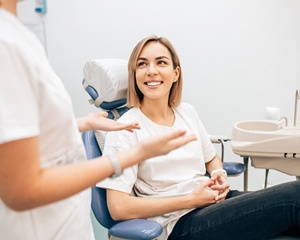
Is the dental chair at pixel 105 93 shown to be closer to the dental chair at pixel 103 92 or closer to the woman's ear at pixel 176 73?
the dental chair at pixel 103 92

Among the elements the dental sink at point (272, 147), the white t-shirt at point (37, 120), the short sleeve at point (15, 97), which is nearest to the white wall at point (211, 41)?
the dental sink at point (272, 147)

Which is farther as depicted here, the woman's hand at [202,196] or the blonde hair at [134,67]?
the blonde hair at [134,67]

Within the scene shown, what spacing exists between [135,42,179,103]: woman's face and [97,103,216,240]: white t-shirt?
0.38ft

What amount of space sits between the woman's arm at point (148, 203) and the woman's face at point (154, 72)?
0.46 m

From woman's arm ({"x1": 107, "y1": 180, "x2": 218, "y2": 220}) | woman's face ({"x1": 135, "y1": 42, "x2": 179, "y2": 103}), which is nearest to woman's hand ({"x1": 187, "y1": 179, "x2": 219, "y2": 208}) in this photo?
woman's arm ({"x1": 107, "y1": 180, "x2": 218, "y2": 220})

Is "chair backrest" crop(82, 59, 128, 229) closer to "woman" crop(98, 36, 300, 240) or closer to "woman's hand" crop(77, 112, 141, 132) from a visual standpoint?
"woman" crop(98, 36, 300, 240)

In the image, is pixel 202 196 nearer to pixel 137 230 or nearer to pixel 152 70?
pixel 137 230

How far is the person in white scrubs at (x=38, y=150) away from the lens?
0.54 m

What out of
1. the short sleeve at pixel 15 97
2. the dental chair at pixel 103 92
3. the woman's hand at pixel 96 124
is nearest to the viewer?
the short sleeve at pixel 15 97

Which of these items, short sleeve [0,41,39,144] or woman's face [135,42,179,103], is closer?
short sleeve [0,41,39,144]

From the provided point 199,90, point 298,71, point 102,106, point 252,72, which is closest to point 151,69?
point 102,106

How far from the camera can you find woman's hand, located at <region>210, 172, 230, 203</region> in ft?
4.67

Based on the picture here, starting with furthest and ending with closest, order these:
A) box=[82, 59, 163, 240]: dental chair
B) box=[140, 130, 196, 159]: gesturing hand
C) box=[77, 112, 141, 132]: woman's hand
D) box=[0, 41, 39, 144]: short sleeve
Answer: box=[82, 59, 163, 240]: dental chair, box=[77, 112, 141, 132]: woman's hand, box=[140, 130, 196, 159]: gesturing hand, box=[0, 41, 39, 144]: short sleeve

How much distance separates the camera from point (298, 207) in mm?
1227
